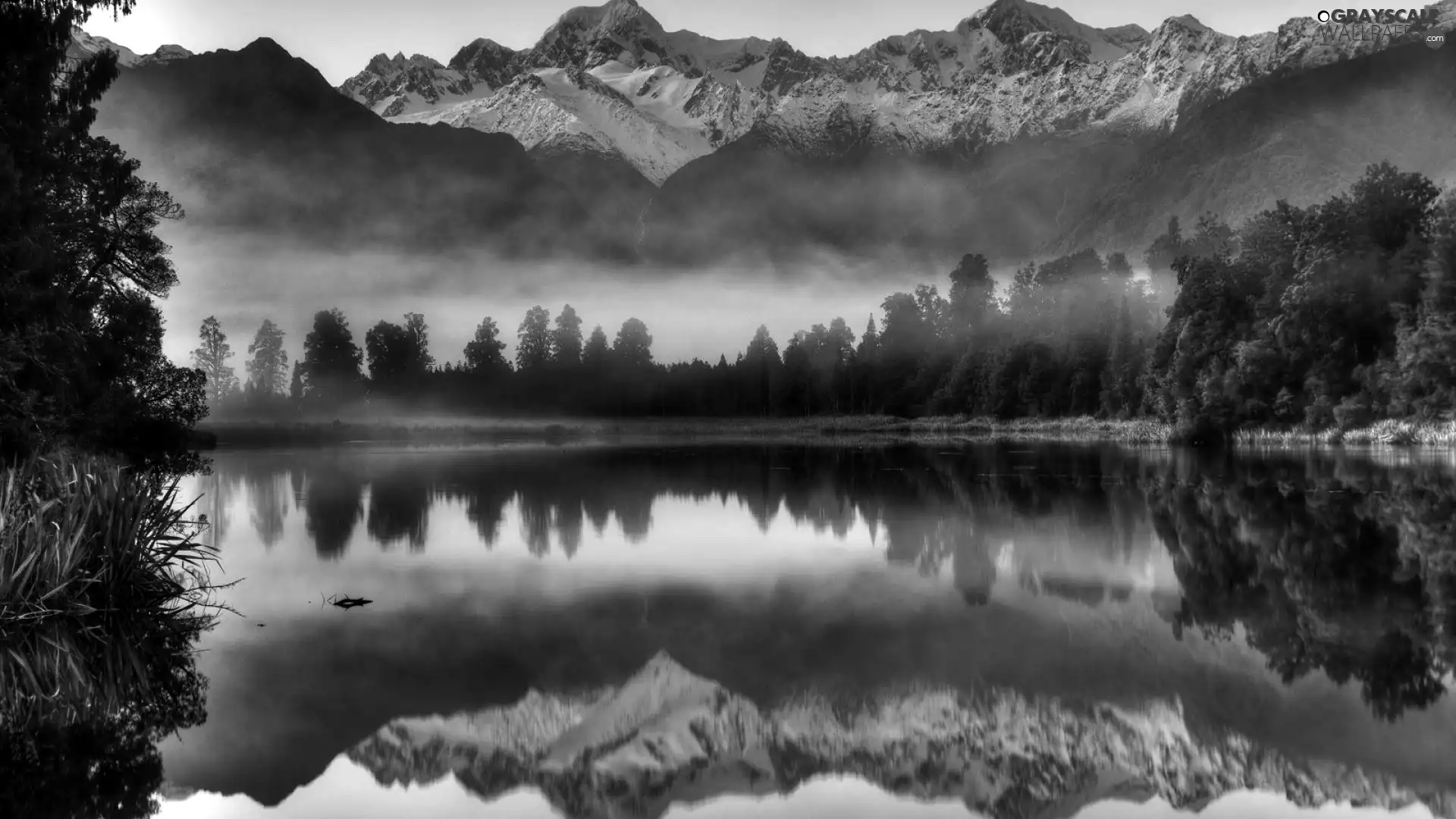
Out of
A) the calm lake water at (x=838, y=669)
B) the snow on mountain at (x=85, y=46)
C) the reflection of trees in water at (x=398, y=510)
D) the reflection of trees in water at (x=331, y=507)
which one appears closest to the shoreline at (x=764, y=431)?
the snow on mountain at (x=85, y=46)

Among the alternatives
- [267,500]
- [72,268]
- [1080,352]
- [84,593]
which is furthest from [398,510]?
[1080,352]

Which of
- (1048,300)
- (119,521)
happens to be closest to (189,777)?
(119,521)

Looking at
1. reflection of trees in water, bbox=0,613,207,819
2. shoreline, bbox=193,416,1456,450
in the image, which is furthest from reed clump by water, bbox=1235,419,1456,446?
reflection of trees in water, bbox=0,613,207,819

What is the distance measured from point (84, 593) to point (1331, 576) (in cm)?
1797

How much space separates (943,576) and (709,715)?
8392mm

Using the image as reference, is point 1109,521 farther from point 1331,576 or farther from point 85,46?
point 85,46

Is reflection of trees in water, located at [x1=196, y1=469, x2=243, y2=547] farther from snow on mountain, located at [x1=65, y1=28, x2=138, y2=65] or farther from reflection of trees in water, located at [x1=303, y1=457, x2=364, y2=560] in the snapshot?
snow on mountain, located at [x1=65, y1=28, x2=138, y2=65]

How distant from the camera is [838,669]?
39.0ft

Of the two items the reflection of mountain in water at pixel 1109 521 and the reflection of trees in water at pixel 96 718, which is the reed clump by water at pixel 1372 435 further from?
the reflection of trees in water at pixel 96 718

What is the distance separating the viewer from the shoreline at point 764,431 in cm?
6688

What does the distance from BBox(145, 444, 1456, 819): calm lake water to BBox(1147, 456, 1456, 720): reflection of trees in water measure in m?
0.08

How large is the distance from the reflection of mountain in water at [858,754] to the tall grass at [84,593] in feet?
11.2

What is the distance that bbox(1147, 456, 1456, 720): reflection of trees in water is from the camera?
37.5 feet

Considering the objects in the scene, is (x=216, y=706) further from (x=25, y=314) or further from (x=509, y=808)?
(x=25, y=314)
